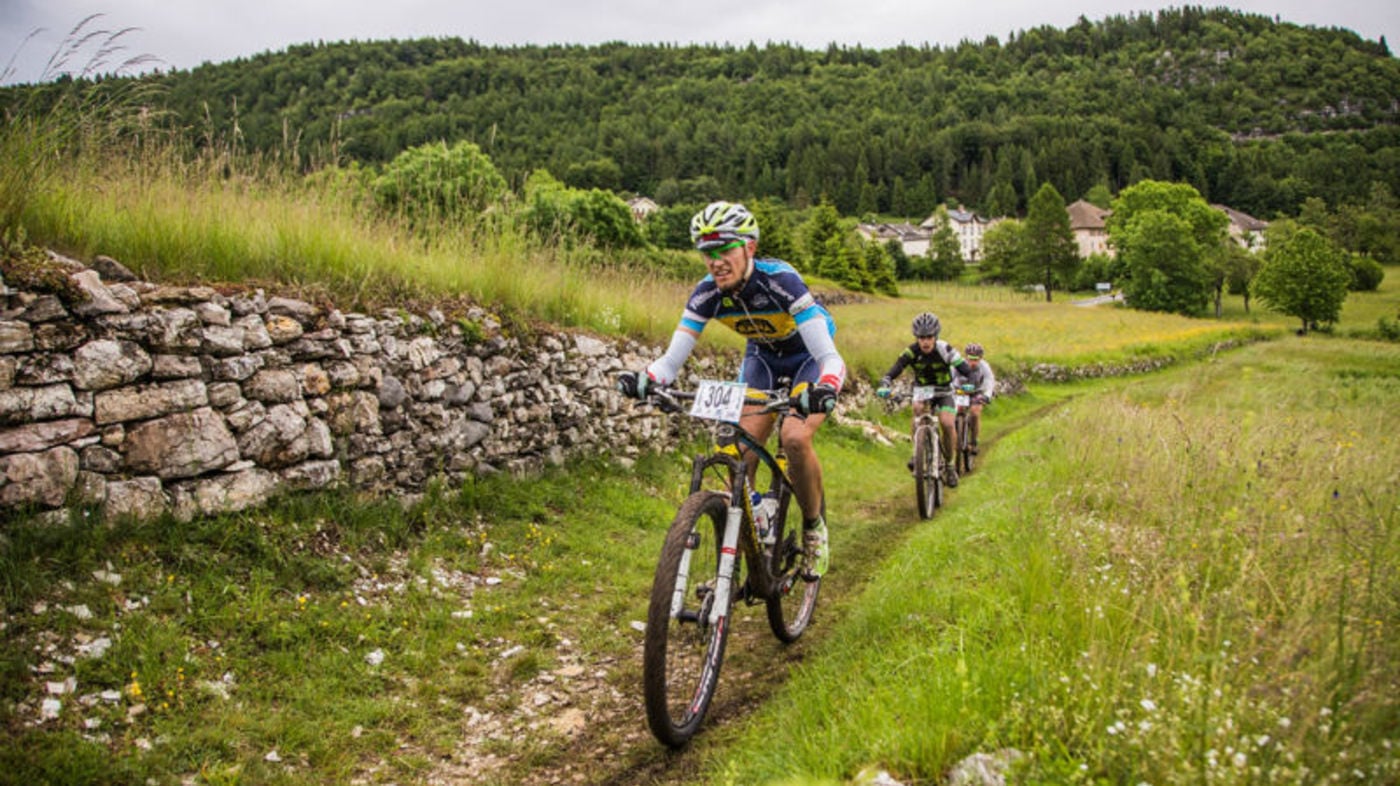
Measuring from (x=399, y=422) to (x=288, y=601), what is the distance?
2.13 metres

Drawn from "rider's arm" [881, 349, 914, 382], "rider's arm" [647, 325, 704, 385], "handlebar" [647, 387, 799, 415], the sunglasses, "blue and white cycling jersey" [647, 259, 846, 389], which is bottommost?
"rider's arm" [881, 349, 914, 382]

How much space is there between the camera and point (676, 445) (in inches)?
422

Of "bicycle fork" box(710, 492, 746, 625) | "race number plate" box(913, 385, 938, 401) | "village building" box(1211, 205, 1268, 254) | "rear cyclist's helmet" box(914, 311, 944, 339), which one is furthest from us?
"village building" box(1211, 205, 1268, 254)

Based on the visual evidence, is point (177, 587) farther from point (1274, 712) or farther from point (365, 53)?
point (365, 53)

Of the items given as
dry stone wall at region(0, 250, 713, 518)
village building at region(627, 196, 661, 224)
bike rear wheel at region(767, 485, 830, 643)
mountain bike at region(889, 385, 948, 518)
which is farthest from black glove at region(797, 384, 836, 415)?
village building at region(627, 196, 661, 224)

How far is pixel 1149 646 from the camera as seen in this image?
9.90 ft

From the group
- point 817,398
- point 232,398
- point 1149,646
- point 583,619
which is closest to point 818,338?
point 817,398

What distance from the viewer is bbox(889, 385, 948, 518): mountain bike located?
9.23 m

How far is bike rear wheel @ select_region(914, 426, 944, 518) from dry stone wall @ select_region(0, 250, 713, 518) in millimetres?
4855

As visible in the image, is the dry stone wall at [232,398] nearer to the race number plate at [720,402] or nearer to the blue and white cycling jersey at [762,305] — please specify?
the blue and white cycling jersey at [762,305]

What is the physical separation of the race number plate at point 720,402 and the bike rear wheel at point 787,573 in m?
0.96

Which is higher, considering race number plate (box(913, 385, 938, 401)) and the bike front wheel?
race number plate (box(913, 385, 938, 401))

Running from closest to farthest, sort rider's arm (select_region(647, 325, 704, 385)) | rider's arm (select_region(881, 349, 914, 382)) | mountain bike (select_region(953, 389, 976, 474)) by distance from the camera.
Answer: rider's arm (select_region(647, 325, 704, 385)) → rider's arm (select_region(881, 349, 914, 382)) → mountain bike (select_region(953, 389, 976, 474))

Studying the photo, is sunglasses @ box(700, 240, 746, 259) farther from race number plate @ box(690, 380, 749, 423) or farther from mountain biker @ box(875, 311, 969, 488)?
mountain biker @ box(875, 311, 969, 488)
